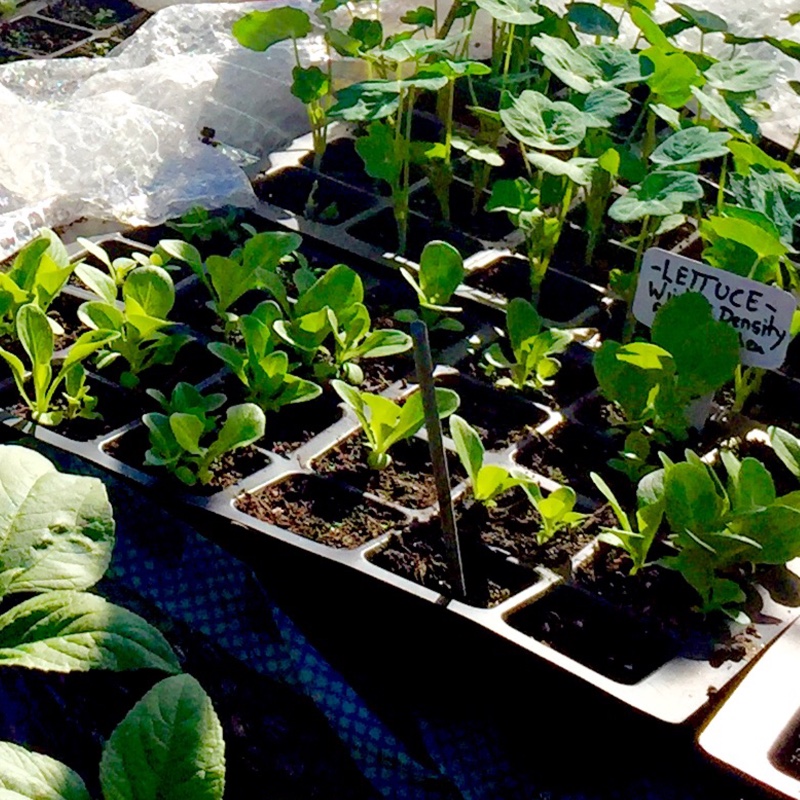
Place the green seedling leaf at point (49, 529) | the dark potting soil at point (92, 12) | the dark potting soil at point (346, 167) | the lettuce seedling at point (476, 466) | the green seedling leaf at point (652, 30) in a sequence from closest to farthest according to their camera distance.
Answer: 1. the green seedling leaf at point (49, 529)
2. the lettuce seedling at point (476, 466)
3. the green seedling leaf at point (652, 30)
4. the dark potting soil at point (346, 167)
5. the dark potting soil at point (92, 12)

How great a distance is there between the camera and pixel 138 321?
111cm

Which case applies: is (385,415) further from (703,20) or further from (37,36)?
(37,36)

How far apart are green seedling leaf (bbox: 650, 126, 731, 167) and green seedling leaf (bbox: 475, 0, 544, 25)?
23 centimetres

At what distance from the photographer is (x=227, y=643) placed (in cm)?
96

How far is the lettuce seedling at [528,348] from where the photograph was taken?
3.71 ft

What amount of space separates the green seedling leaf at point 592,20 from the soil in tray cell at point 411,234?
0.30 m

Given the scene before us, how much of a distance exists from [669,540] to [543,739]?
8.3 inches

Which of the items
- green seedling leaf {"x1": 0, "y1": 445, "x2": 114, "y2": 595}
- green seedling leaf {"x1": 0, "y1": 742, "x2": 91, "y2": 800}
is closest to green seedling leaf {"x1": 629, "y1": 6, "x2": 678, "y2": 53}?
green seedling leaf {"x1": 0, "y1": 445, "x2": 114, "y2": 595}

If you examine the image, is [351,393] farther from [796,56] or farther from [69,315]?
[796,56]

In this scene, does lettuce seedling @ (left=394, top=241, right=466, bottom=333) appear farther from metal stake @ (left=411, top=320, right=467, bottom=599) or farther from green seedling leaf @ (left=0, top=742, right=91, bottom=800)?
green seedling leaf @ (left=0, top=742, right=91, bottom=800)

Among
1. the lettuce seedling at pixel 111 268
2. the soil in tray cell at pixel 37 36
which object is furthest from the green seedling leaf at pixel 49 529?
the soil in tray cell at pixel 37 36

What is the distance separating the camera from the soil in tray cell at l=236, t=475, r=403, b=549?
100 cm

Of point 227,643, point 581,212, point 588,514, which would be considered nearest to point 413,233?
point 581,212

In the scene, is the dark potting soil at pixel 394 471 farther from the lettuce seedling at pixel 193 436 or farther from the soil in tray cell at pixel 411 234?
A: the soil in tray cell at pixel 411 234
